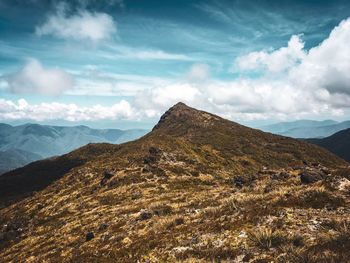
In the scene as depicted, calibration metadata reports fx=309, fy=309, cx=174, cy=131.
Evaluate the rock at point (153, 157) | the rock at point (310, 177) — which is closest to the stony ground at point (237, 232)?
the rock at point (310, 177)

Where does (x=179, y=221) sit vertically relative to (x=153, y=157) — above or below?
below

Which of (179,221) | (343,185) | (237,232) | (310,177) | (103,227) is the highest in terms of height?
(343,185)

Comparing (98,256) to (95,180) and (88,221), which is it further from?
(95,180)

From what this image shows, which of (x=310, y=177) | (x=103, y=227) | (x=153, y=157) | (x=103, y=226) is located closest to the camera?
(x=310, y=177)

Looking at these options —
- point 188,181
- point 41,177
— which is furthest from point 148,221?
point 41,177

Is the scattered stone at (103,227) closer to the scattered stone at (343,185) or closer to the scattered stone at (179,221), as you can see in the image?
the scattered stone at (179,221)

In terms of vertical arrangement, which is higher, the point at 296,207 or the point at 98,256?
the point at 296,207

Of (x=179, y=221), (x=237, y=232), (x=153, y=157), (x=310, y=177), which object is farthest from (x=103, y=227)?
(x=153, y=157)

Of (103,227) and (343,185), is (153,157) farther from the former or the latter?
(343,185)

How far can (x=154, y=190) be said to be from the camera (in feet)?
174

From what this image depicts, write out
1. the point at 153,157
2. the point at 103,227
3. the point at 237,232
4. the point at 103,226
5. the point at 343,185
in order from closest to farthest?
the point at 237,232 → the point at 343,185 → the point at 103,227 → the point at 103,226 → the point at 153,157

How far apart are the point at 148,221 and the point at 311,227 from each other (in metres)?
15.8

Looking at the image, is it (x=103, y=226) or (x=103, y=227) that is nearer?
(x=103, y=227)

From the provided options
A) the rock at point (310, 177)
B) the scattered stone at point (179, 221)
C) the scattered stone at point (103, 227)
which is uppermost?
the rock at point (310, 177)
